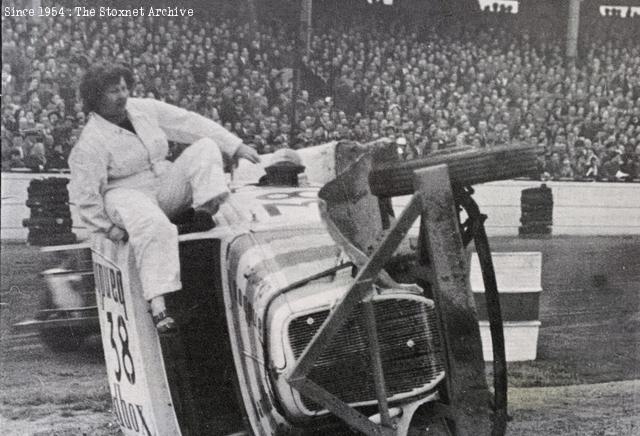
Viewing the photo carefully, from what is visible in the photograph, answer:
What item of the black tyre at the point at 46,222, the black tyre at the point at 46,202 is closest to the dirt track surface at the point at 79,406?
the black tyre at the point at 46,222

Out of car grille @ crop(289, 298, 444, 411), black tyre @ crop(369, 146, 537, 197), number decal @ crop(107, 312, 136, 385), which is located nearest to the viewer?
black tyre @ crop(369, 146, 537, 197)

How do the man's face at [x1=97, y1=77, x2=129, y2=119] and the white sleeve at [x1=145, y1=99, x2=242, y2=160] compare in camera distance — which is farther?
the white sleeve at [x1=145, y1=99, x2=242, y2=160]

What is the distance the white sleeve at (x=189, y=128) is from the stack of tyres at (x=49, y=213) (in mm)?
809

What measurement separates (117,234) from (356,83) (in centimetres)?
172

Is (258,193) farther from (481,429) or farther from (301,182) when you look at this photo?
(481,429)

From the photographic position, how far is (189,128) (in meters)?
4.38

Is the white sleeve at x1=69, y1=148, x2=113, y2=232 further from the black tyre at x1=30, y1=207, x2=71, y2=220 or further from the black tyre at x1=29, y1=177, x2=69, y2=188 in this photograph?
the black tyre at x1=30, y1=207, x2=71, y2=220

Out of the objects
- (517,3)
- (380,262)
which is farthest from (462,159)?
(517,3)

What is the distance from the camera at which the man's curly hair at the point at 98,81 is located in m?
4.28

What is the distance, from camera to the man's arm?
4355 mm

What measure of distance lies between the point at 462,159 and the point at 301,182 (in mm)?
1625

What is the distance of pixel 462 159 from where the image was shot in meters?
3.08

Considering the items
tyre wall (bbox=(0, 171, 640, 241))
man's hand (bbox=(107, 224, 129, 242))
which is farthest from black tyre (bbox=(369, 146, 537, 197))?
tyre wall (bbox=(0, 171, 640, 241))

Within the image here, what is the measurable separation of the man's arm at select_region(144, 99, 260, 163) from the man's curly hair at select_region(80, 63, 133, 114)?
0.18 m
